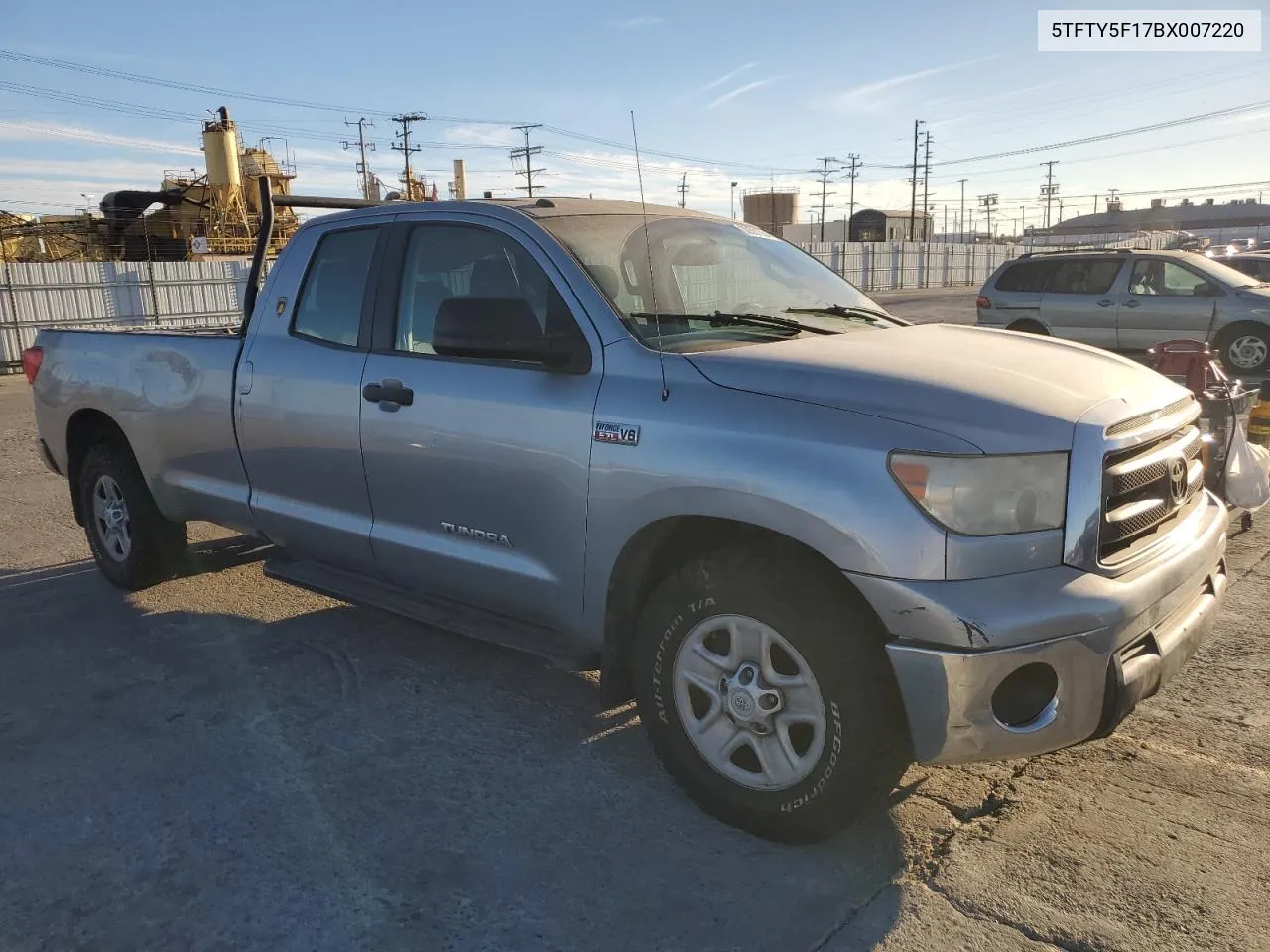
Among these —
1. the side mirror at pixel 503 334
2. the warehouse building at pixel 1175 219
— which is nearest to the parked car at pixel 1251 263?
the side mirror at pixel 503 334

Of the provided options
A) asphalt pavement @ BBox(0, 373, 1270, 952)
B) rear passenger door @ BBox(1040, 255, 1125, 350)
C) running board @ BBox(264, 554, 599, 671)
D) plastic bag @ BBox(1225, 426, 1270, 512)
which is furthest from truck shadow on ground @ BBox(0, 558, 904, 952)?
rear passenger door @ BBox(1040, 255, 1125, 350)

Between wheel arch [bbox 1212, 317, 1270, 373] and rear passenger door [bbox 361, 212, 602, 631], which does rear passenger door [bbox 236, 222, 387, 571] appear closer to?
rear passenger door [bbox 361, 212, 602, 631]

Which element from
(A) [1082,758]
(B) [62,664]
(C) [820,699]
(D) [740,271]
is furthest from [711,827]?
(B) [62,664]

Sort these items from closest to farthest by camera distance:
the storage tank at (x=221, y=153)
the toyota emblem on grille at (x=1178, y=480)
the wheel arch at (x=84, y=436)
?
the toyota emblem on grille at (x=1178, y=480)
the wheel arch at (x=84, y=436)
the storage tank at (x=221, y=153)

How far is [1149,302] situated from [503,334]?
12.6 m

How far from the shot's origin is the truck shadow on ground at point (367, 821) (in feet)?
8.64

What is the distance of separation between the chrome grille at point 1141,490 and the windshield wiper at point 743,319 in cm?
116

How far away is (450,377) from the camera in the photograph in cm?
364

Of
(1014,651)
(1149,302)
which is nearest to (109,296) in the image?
(1149,302)

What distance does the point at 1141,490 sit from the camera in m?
2.87

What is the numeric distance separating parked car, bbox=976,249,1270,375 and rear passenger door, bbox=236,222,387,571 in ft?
39.0

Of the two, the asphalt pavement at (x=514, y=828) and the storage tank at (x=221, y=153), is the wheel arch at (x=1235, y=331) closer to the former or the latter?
the asphalt pavement at (x=514, y=828)

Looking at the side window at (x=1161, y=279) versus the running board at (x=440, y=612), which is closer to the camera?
the running board at (x=440, y=612)

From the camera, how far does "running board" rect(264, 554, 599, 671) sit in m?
3.38
